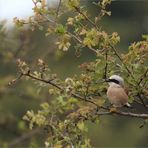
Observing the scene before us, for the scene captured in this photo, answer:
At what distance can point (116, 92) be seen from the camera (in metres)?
5.62

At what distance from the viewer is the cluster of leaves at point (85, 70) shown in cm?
546

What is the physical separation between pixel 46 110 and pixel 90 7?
26200 mm

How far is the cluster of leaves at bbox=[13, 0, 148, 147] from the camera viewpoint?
5465mm

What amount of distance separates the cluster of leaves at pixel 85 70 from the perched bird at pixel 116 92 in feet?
0.17

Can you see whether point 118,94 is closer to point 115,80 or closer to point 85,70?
point 115,80

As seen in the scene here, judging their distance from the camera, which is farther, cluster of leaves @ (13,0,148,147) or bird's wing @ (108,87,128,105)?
bird's wing @ (108,87,128,105)

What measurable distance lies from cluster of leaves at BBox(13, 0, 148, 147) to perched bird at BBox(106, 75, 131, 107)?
5cm

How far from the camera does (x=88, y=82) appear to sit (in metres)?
5.55

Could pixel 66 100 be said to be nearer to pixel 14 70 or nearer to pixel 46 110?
pixel 46 110

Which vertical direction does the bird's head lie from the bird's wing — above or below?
above

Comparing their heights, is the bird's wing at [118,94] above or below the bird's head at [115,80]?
below

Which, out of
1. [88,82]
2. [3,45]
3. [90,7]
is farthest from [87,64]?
[90,7]

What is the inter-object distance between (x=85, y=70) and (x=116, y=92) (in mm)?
284

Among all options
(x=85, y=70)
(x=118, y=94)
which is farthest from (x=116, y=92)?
(x=85, y=70)
